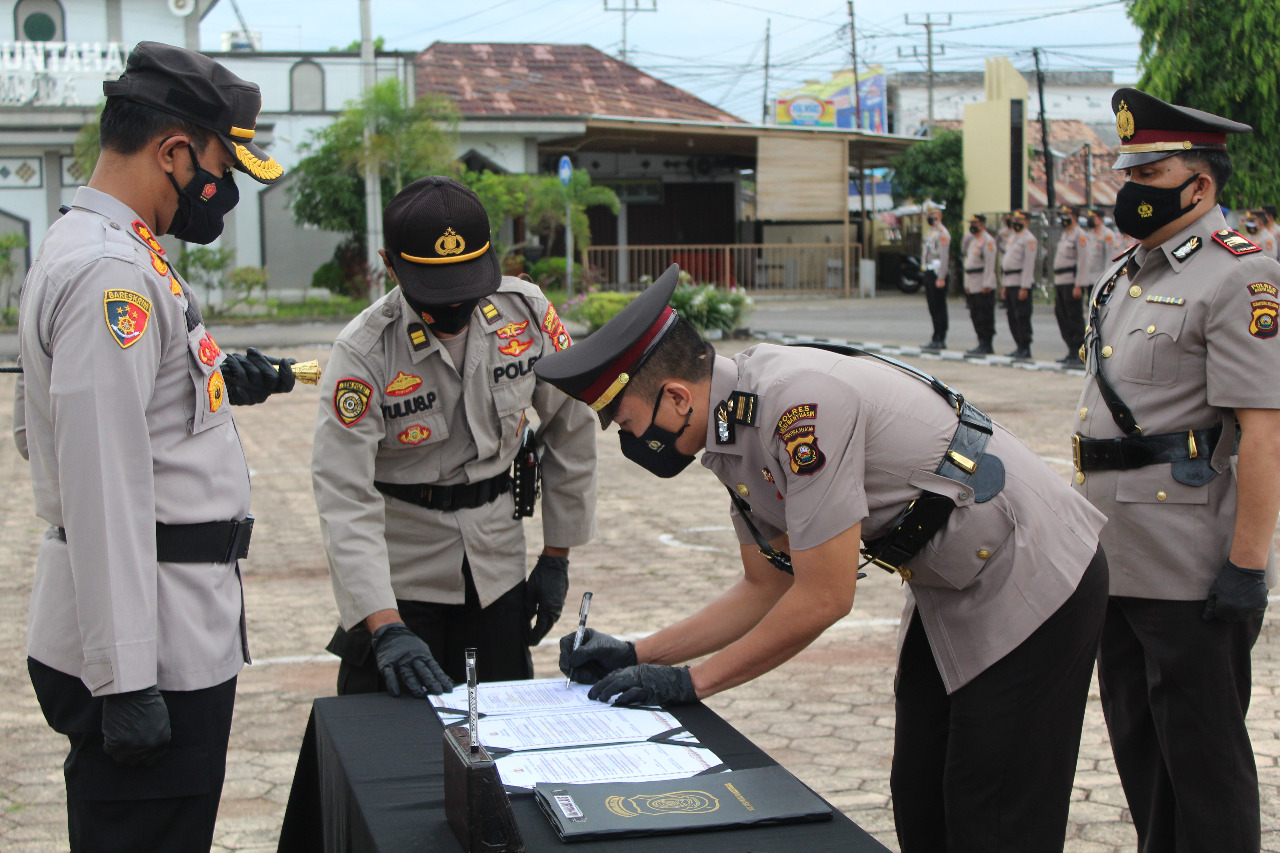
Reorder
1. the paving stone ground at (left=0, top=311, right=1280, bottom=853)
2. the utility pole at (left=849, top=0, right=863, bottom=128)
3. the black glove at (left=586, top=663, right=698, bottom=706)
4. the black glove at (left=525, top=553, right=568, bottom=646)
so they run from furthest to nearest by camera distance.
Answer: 1. the utility pole at (left=849, top=0, right=863, bottom=128)
2. the paving stone ground at (left=0, top=311, right=1280, bottom=853)
3. the black glove at (left=525, top=553, right=568, bottom=646)
4. the black glove at (left=586, top=663, right=698, bottom=706)

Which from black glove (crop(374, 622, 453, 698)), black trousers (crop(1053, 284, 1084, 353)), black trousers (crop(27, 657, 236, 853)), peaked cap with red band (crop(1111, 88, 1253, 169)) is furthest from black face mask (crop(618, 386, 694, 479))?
black trousers (crop(1053, 284, 1084, 353))

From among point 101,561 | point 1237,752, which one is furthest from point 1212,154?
point 101,561

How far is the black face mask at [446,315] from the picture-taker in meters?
3.03

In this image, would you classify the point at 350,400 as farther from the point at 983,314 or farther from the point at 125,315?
the point at 983,314

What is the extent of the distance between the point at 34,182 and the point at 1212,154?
88.0ft

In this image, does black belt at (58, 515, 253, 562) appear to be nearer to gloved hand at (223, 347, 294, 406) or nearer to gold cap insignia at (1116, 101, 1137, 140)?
gloved hand at (223, 347, 294, 406)

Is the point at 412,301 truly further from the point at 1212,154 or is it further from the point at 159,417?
the point at 1212,154

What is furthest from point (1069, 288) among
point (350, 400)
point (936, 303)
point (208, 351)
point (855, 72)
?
point (855, 72)

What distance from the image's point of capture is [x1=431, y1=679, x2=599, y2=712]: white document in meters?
2.52

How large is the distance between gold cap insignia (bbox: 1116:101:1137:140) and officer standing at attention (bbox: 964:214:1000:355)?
12.9m

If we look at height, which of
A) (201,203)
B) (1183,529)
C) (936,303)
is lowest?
(1183,529)

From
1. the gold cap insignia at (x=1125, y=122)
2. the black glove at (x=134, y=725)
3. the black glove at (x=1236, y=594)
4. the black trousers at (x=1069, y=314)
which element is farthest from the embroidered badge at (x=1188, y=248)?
the black trousers at (x=1069, y=314)

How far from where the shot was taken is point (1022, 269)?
15.5 meters

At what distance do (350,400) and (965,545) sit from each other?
5.05ft
